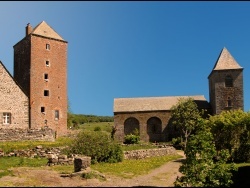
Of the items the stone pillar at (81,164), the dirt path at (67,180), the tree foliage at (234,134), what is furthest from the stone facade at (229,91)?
the stone pillar at (81,164)

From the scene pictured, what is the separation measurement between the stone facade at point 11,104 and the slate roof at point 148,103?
19224mm

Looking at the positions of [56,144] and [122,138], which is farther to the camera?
[122,138]

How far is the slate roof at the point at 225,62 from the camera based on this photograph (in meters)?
56.4

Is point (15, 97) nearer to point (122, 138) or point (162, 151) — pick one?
point (162, 151)

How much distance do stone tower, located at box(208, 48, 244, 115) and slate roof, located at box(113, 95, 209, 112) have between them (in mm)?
2924

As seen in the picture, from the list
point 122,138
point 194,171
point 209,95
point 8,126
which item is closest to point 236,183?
point 194,171

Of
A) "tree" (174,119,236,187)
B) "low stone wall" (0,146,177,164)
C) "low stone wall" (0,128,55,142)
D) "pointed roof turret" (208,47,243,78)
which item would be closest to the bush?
"low stone wall" (0,146,177,164)

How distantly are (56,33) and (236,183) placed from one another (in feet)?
113

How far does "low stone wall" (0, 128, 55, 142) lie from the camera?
35.6m

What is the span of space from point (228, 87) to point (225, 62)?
4.17 metres

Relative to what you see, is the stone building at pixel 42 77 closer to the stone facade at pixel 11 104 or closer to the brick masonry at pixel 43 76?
the brick masonry at pixel 43 76

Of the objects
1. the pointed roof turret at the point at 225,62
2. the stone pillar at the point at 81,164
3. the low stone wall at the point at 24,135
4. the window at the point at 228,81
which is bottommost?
the stone pillar at the point at 81,164

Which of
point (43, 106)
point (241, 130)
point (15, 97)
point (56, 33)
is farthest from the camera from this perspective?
point (56, 33)

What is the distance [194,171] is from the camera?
16.5 meters
